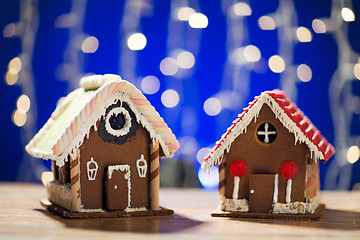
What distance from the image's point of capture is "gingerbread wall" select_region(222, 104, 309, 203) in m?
2.52

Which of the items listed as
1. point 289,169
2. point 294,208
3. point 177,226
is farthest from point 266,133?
point 177,226

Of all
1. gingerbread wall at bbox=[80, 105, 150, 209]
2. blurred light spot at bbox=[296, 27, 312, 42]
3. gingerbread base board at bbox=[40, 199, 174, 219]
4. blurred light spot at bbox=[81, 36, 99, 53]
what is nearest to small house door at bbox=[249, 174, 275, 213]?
gingerbread base board at bbox=[40, 199, 174, 219]

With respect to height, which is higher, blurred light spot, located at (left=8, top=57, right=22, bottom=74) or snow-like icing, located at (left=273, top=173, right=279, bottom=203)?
blurred light spot, located at (left=8, top=57, right=22, bottom=74)

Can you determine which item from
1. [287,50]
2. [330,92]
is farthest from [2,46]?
[330,92]

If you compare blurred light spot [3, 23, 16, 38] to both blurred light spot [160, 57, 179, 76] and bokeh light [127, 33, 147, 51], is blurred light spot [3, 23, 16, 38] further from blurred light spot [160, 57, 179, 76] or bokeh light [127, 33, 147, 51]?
blurred light spot [160, 57, 179, 76]

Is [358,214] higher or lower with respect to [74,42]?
lower

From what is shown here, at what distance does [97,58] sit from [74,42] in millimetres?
275

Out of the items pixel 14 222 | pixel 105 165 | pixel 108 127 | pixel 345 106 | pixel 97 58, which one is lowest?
pixel 14 222

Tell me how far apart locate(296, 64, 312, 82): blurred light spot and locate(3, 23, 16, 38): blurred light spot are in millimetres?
2615

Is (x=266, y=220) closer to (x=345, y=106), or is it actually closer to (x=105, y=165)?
(x=105, y=165)

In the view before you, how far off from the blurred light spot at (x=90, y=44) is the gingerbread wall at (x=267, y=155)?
2353 mm

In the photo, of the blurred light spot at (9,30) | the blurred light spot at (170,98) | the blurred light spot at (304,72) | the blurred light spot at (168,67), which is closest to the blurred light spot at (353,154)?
the blurred light spot at (304,72)

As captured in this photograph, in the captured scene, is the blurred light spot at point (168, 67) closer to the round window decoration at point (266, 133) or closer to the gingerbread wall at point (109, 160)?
the gingerbread wall at point (109, 160)

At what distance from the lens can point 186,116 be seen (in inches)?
175
